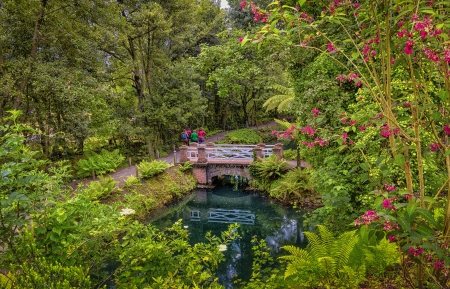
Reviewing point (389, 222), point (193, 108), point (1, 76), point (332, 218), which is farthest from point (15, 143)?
point (193, 108)

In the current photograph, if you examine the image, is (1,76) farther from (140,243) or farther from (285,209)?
(285,209)

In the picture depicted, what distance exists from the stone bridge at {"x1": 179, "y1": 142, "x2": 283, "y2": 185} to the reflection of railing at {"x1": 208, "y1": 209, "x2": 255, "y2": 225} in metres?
2.62

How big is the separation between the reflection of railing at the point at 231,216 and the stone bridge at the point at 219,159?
2.62 m

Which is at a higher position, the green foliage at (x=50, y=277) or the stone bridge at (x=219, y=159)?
the green foliage at (x=50, y=277)

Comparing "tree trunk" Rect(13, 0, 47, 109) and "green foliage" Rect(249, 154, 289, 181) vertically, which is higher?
"tree trunk" Rect(13, 0, 47, 109)

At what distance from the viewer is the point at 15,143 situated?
2.96 metres

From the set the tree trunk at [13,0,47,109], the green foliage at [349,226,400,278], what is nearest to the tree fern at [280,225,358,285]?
the green foliage at [349,226,400,278]

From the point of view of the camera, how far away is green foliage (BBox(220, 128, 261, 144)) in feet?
74.7

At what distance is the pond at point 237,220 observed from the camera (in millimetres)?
8438

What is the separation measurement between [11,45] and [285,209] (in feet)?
37.3

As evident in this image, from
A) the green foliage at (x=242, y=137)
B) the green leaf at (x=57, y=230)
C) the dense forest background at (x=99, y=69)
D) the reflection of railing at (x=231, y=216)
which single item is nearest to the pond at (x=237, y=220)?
the reflection of railing at (x=231, y=216)

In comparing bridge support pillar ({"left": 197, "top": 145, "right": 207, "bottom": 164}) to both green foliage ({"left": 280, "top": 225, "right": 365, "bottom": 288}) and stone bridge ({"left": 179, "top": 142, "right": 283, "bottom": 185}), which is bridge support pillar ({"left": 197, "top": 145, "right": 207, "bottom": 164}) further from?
green foliage ({"left": 280, "top": 225, "right": 365, "bottom": 288})

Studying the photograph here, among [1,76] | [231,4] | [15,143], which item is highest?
[231,4]

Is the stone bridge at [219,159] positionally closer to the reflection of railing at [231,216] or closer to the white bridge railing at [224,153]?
the white bridge railing at [224,153]
